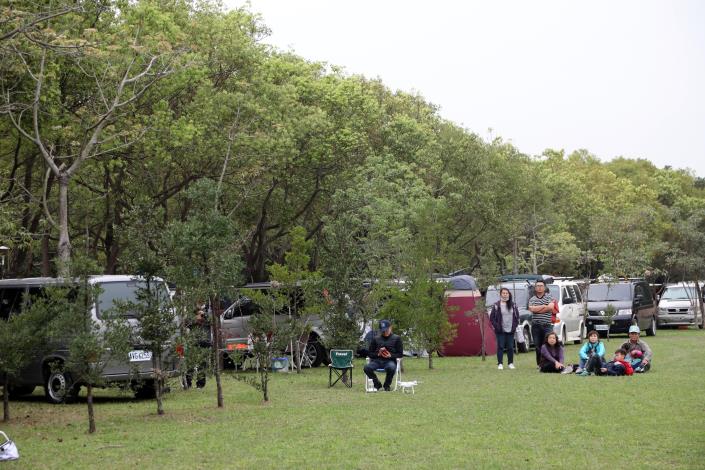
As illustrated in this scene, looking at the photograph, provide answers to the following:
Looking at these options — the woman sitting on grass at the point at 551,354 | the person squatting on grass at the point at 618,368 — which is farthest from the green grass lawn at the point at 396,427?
the woman sitting on grass at the point at 551,354

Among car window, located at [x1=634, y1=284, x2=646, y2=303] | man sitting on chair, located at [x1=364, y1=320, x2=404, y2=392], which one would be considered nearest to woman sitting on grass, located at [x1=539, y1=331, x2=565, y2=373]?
man sitting on chair, located at [x1=364, y1=320, x2=404, y2=392]

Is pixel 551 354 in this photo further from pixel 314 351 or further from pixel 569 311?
pixel 569 311

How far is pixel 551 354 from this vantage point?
22766mm

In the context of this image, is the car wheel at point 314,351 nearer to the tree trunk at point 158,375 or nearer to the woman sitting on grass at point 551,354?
the woman sitting on grass at point 551,354

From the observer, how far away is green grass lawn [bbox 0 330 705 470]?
11.0m

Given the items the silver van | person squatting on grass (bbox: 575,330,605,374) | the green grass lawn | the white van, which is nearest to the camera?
the green grass lawn

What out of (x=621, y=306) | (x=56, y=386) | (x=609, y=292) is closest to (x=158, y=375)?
(x=56, y=386)

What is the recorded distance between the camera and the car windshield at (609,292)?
38206 mm

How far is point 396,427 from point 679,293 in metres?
34.9

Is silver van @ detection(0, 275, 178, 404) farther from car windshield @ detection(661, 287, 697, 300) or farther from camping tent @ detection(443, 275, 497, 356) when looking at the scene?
car windshield @ detection(661, 287, 697, 300)

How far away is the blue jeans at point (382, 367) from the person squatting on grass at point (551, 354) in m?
4.22

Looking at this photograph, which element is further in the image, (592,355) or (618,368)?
(592,355)

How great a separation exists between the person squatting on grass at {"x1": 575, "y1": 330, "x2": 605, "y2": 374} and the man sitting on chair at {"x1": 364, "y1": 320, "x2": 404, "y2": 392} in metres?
4.06

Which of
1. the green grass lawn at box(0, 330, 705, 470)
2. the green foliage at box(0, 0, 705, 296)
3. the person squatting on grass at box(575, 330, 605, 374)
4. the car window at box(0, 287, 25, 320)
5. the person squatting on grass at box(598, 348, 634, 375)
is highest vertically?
the green foliage at box(0, 0, 705, 296)
